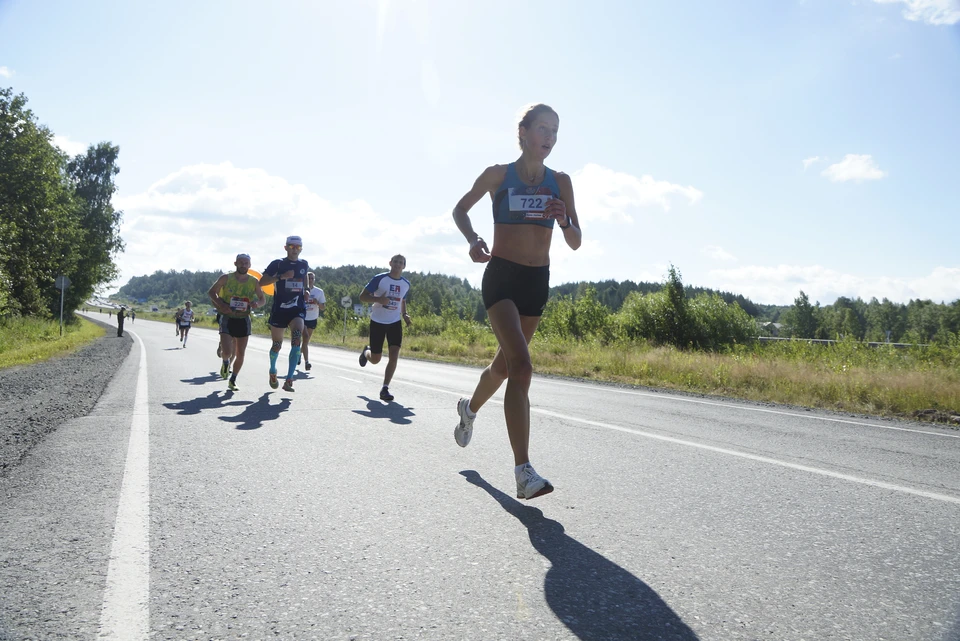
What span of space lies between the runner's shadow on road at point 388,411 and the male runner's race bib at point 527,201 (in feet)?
10.6

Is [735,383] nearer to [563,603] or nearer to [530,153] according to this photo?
[530,153]

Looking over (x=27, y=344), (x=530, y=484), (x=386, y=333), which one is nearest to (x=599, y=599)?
(x=530, y=484)

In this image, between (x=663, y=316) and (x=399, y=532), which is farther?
(x=663, y=316)

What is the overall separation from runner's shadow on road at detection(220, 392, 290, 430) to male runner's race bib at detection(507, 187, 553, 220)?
138 inches

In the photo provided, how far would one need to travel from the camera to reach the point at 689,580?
243 cm

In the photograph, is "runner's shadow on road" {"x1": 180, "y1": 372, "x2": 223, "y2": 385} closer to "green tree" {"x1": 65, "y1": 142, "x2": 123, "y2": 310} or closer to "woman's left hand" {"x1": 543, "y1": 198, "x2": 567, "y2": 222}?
"woman's left hand" {"x1": 543, "y1": 198, "x2": 567, "y2": 222}

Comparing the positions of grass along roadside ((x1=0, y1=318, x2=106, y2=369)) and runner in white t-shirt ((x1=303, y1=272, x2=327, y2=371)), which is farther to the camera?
grass along roadside ((x1=0, y1=318, x2=106, y2=369))

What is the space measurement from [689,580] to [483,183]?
8.30 ft

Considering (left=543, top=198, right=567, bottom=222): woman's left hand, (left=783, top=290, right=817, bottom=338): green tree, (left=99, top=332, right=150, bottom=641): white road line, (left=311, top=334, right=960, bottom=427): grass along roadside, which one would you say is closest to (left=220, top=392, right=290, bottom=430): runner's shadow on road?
(left=99, top=332, right=150, bottom=641): white road line

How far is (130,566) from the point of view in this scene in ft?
8.11

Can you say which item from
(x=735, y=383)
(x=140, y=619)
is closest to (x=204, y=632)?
(x=140, y=619)

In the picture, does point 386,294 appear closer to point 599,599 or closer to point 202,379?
point 202,379

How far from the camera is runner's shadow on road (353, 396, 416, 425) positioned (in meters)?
6.71

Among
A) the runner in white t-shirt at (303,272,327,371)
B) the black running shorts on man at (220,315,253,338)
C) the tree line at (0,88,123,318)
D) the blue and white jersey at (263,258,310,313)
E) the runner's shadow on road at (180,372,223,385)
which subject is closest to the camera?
the blue and white jersey at (263,258,310,313)
